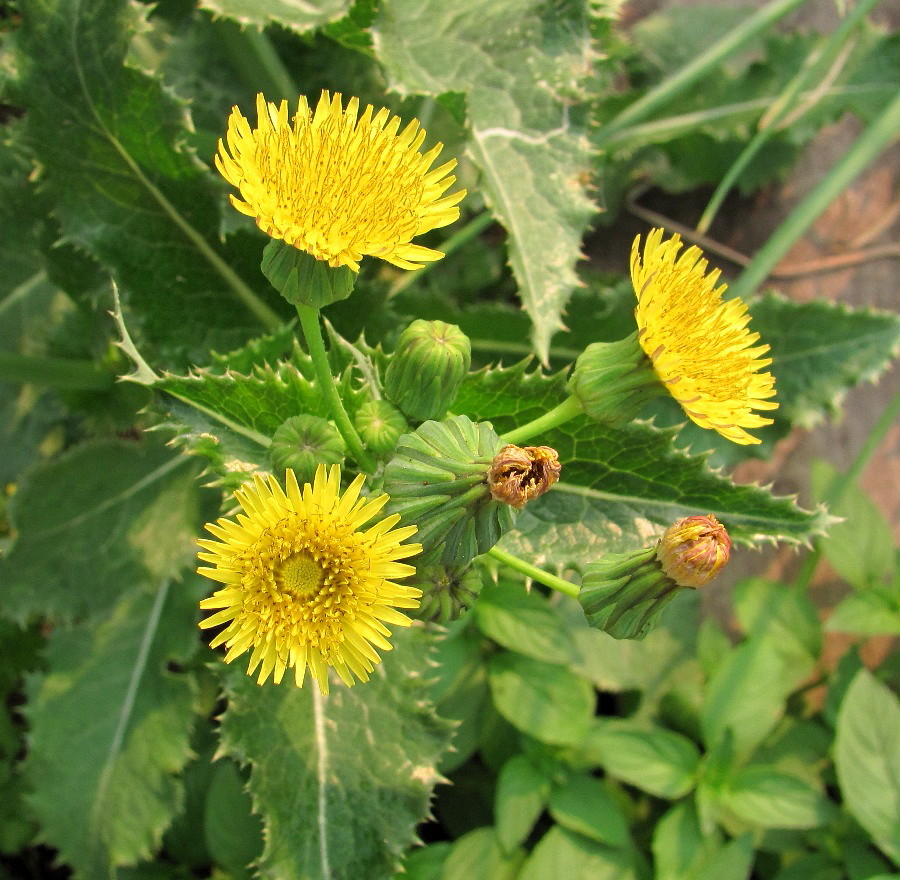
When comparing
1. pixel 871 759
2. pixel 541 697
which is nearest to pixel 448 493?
pixel 541 697

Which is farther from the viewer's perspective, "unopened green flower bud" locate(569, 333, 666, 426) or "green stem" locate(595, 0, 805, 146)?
"green stem" locate(595, 0, 805, 146)

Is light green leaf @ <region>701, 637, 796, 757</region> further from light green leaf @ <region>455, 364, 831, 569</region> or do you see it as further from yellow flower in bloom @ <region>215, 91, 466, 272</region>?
yellow flower in bloom @ <region>215, 91, 466, 272</region>

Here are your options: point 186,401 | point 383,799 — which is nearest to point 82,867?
point 383,799

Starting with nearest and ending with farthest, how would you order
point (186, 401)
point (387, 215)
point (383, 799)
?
1. point (387, 215)
2. point (186, 401)
3. point (383, 799)

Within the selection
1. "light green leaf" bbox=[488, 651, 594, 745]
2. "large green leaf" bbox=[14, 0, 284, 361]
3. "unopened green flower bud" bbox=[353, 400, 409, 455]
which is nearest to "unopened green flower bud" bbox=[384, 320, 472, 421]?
"unopened green flower bud" bbox=[353, 400, 409, 455]

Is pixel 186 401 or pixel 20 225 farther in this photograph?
pixel 20 225

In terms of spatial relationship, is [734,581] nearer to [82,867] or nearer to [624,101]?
[624,101]

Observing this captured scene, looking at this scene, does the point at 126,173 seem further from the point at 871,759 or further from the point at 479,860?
the point at 871,759
